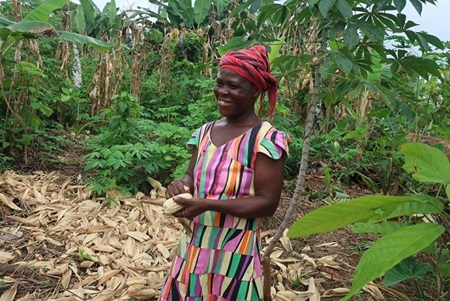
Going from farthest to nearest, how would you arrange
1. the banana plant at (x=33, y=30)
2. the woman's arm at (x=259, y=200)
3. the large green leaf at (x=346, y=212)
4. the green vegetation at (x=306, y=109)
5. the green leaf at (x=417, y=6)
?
the banana plant at (x=33, y=30) < the green leaf at (x=417, y=6) < the woman's arm at (x=259, y=200) < the green vegetation at (x=306, y=109) < the large green leaf at (x=346, y=212)

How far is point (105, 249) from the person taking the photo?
8.25 feet

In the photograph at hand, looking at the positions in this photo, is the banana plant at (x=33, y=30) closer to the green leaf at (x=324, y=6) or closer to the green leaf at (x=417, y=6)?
the green leaf at (x=324, y=6)

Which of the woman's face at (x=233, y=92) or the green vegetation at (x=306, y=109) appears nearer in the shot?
the green vegetation at (x=306, y=109)

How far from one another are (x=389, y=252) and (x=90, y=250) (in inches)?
84.6

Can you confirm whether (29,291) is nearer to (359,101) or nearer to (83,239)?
(83,239)

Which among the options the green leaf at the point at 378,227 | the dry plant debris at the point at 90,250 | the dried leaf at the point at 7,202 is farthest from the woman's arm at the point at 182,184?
the dried leaf at the point at 7,202

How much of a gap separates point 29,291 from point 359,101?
3.53 m

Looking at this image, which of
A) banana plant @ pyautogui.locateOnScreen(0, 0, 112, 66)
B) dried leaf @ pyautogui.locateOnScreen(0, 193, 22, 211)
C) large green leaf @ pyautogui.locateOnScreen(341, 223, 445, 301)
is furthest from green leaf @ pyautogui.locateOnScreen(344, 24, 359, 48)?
dried leaf @ pyautogui.locateOnScreen(0, 193, 22, 211)

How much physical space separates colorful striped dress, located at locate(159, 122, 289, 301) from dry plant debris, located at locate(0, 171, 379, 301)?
34.6 inches

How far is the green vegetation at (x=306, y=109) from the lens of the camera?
1.02 m

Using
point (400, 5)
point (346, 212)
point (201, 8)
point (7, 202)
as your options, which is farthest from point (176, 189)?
point (201, 8)

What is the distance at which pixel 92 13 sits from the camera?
8.86 meters

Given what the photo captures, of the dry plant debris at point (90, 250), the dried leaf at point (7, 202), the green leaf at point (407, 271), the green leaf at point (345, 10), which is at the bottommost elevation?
the dry plant debris at point (90, 250)

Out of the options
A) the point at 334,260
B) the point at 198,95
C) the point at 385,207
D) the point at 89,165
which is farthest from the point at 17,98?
the point at 385,207
